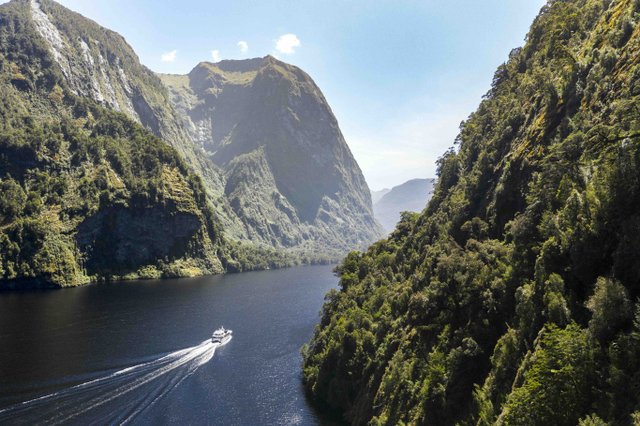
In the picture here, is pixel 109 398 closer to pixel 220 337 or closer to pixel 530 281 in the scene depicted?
pixel 220 337

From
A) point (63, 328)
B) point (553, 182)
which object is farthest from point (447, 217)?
point (63, 328)

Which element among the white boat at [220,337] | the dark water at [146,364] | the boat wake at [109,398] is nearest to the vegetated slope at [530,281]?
the dark water at [146,364]

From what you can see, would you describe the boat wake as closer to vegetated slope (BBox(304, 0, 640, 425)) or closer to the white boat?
the white boat

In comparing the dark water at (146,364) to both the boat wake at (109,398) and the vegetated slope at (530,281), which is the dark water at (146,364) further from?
the vegetated slope at (530,281)

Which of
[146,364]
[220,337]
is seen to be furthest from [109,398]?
[220,337]

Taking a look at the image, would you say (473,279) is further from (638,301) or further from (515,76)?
(515,76)

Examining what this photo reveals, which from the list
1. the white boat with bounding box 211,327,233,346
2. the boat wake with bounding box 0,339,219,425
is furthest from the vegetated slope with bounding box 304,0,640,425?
the white boat with bounding box 211,327,233,346
